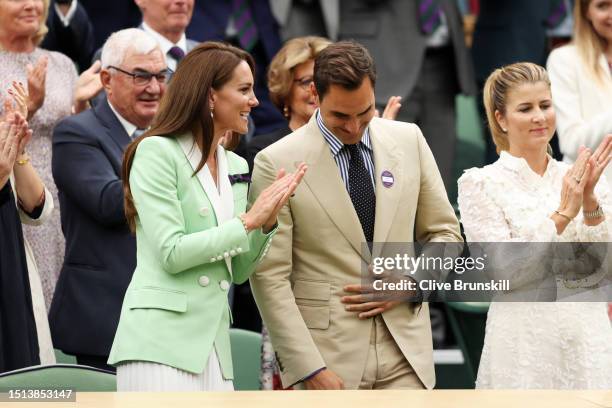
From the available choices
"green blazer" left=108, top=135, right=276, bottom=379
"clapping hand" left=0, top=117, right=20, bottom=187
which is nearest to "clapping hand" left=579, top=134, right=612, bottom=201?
"green blazer" left=108, top=135, right=276, bottom=379

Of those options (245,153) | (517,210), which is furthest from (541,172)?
(245,153)

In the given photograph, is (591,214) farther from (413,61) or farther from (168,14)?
(413,61)

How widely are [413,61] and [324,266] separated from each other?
9.41 feet

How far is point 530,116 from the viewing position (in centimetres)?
509

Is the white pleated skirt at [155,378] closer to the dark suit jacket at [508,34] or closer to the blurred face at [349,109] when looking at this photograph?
the blurred face at [349,109]

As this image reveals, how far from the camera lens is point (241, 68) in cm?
455

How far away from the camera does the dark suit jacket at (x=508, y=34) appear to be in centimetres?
769

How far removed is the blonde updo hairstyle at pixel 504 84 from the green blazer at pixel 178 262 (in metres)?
1.26

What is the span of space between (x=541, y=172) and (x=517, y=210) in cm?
23

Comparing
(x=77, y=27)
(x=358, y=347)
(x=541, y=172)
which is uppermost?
(x=77, y=27)

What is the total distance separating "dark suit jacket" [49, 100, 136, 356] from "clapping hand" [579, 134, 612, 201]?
1.76 m

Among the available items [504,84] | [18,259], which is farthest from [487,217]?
[18,259]

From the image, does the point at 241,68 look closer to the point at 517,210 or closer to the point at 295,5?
the point at 517,210

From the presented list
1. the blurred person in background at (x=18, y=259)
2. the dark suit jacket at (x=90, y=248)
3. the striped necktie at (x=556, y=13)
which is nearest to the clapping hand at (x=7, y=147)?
the blurred person in background at (x=18, y=259)
